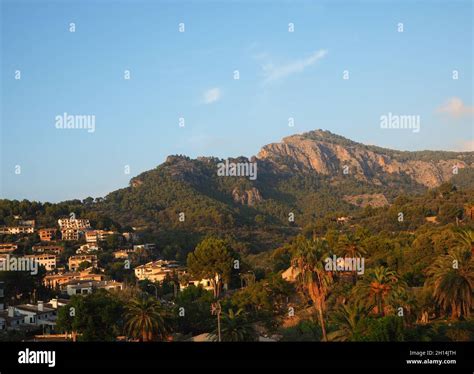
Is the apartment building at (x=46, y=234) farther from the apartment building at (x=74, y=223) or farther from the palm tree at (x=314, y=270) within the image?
the palm tree at (x=314, y=270)

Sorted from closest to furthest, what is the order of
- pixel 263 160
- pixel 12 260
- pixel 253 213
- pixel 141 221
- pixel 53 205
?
pixel 12 260, pixel 53 205, pixel 141 221, pixel 253 213, pixel 263 160

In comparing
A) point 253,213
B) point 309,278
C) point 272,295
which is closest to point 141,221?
point 253,213

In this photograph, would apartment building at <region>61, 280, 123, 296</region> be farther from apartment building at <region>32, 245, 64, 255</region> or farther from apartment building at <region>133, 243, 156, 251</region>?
apartment building at <region>32, 245, 64, 255</region>

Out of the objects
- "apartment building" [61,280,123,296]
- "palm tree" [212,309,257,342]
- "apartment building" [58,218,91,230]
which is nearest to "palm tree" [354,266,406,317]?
"palm tree" [212,309,257,342]

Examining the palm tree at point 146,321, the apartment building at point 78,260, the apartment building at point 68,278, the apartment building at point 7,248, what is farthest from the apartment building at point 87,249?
the palm tree at point 146,321
